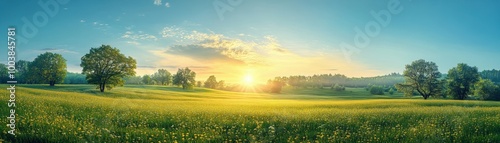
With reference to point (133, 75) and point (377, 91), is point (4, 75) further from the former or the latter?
point (377, 91)

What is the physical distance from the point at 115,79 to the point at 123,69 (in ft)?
7.68

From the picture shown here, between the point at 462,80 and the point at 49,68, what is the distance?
320 feet

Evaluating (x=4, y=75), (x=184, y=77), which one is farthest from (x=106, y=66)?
(x=4, y=75)

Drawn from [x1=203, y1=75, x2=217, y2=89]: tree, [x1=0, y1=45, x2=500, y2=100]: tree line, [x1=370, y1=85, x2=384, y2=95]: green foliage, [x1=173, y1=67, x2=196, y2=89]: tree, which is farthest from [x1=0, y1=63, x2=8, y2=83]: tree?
[x1=370, y1=85, x2=384, y2=95]: green foliage

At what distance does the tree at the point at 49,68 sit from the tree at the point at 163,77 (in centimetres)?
7790

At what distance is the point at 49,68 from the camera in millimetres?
70188

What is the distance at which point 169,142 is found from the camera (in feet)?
25.9

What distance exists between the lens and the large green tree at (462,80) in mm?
66875

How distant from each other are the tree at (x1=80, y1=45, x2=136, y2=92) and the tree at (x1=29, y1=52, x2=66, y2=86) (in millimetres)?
23337

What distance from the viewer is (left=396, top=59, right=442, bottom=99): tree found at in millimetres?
66500

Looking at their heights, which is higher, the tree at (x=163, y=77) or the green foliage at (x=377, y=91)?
the tree at (x=163, y=77)

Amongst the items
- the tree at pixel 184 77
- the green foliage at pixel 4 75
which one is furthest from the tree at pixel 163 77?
the green foliage at pixel 4 75

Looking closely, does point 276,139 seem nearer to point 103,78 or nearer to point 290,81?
point 103,78

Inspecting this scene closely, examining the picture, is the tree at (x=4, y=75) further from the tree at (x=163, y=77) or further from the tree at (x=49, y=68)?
the tree at (x=163, y=77)
